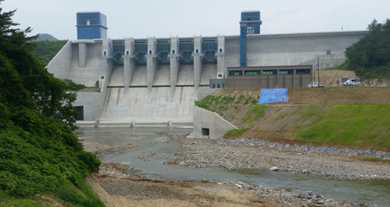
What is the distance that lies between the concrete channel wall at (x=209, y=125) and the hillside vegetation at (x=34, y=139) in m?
29.1

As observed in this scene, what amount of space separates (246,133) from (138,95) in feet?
121

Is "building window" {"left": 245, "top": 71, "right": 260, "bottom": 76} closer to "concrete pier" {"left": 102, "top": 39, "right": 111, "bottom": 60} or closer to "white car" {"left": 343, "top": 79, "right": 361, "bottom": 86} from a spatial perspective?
"white car" {"left": 343, "top": 79, "right": 361, "bottom": 86}

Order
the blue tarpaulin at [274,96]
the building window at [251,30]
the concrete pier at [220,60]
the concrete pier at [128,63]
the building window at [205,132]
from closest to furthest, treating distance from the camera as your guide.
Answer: the blue tarpaulin at [274,96] → the building window at [205,132] → the concrete pier at [220,60] → the concrete pier at [128,63] → the building window at [251,30]

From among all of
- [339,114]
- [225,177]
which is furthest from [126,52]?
[225,177]

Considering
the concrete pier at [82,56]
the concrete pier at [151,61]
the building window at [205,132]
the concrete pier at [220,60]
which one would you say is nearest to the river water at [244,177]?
the building window at [205,132]

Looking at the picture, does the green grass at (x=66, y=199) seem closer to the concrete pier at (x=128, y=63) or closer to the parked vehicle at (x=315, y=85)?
the parked vehicle at (x=315, y=85)

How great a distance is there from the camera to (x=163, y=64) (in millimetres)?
89688

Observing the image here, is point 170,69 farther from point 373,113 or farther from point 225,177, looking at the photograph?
point 225,177

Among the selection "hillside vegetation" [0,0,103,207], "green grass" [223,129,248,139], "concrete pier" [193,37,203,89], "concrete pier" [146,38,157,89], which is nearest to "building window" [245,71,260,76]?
"concrete pier" [193,37,203,89]

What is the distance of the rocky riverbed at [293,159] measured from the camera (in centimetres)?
2914

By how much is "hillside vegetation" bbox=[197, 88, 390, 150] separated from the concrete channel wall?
1108 millimetres

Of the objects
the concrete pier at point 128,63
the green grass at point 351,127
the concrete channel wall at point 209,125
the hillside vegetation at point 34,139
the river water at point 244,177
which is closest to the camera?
the hillside vegetation at point 34,139

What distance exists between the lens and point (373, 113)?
139 ft

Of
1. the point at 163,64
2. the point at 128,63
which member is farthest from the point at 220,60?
the point at 128,63
